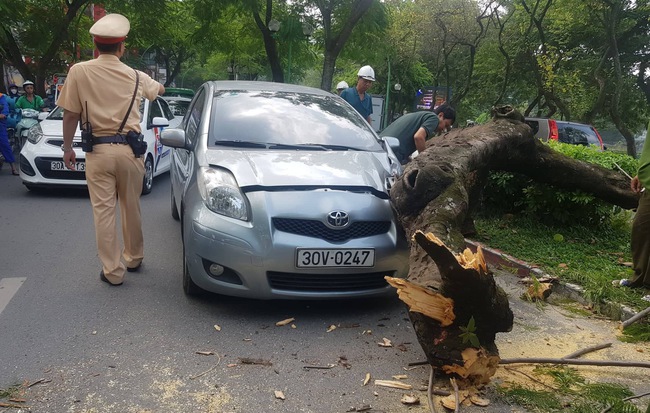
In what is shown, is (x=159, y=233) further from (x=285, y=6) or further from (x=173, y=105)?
(x=285, y=6)

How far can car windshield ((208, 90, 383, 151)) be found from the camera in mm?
4816

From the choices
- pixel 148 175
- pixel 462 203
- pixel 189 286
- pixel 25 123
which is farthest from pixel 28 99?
pixel 462 203

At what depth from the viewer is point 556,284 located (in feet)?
16.7

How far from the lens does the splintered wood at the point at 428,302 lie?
3.08 metres

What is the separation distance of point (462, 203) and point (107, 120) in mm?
2796

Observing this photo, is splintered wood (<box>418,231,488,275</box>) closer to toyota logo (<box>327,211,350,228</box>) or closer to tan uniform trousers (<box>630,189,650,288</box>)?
toyota logo (<box>327,211,350,228</box>)

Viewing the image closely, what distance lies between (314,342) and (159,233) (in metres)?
3.42

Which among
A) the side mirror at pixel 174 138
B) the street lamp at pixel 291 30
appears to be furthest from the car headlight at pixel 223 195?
the street lamp at pixel 291 30

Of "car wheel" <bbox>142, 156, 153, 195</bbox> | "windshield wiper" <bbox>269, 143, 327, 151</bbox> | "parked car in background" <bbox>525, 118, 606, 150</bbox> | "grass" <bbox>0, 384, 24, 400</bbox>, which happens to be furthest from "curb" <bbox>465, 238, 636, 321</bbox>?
"parked car in background" <bbox>525, 118, 606, 150</bbox>

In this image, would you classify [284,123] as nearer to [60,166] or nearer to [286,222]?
[286,222]

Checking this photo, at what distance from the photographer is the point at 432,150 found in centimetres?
500

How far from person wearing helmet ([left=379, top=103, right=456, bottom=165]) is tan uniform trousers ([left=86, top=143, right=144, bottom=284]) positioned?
299 cm

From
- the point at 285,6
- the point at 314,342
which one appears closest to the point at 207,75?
the point at 285,6

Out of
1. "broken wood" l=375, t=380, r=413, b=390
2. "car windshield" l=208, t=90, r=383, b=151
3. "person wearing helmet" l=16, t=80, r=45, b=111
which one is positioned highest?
"car windshield" l=208, t=90, r=383, b=151
